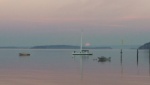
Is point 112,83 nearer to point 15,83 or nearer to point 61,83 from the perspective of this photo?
point 61,83

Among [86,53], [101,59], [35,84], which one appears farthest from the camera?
[86,53]

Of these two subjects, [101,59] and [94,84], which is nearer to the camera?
[94,84]

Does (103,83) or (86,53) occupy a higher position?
(86,53)

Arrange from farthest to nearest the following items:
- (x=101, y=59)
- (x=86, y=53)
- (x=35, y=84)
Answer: (x=86, y=53) < (x=101, y=59) < (x=35, y=84)

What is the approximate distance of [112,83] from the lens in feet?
148

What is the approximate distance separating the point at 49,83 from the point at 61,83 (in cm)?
160

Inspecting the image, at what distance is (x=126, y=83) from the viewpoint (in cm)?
4531

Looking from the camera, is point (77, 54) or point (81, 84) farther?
point (77, 54)

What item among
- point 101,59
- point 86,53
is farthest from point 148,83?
point 86,53

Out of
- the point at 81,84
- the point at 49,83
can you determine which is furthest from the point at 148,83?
the point at 49,83

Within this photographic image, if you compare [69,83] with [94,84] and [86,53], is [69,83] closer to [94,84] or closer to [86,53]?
[94,84]

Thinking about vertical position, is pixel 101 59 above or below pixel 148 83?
above

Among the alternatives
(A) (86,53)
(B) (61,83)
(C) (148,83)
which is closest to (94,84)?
(B) (61,83)

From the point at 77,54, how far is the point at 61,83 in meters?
127
